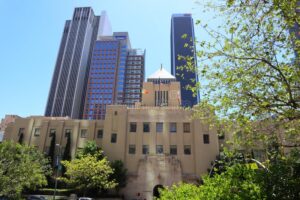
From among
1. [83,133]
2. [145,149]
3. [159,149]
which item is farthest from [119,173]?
[83,133]

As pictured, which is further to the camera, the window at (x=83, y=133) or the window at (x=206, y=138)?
the window at (x=83, y=133)

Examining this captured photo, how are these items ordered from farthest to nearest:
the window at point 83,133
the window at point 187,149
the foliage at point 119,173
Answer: the window at point 83,133 < the window at point 187,149 < the foliage at point 119,173

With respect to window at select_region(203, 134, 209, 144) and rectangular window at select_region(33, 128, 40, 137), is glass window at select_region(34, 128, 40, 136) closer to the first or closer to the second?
rectangular window at select_region(33, 128, 40, 137)

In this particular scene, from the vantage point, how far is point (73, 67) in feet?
462

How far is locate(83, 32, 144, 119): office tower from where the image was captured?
131m

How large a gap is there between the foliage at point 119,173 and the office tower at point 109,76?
292 ft

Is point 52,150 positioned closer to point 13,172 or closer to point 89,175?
point 89,175

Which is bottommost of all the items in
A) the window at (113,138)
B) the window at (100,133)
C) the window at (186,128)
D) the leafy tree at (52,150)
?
the leafy tree at (52,150)

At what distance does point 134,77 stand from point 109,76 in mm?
14130

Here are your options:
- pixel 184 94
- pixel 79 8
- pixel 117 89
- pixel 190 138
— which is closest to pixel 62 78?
pixel 117 89

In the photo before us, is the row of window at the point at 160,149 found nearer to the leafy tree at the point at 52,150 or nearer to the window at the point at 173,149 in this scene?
the window at the point at 173,149

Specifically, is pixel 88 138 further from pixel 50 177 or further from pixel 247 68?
pixel 247 68

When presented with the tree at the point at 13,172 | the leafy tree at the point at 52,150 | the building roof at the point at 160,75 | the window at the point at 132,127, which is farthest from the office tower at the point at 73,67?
the tree at the point at 13,172

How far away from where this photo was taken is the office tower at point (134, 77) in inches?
5276
